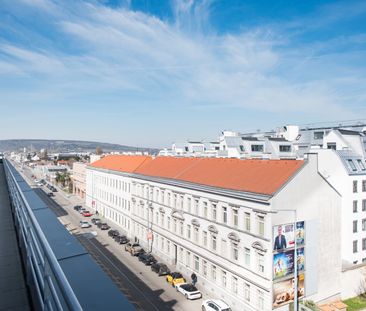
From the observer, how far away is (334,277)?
2973 cm

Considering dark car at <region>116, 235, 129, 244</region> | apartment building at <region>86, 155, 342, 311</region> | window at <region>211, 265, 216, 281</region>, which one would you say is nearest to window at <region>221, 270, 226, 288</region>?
apartment building at <region>86, 155, 342, 311</region>

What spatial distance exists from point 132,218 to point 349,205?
27757mm

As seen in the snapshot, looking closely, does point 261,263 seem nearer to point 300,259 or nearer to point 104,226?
point 300,259

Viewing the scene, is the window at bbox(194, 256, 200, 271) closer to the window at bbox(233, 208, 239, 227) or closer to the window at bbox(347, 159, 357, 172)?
the window at bbox(233, 208, 239, 227)

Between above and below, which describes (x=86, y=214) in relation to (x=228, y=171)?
below

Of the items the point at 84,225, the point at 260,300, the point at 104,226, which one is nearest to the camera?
the point at 260,300

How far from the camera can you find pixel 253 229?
25.9 metres

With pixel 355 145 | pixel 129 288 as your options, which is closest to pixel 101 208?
pixel 129 288

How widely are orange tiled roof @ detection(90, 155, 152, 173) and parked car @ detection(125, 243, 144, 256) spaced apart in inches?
449

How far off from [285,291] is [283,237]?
4.05m

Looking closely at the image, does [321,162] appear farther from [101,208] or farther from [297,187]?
[101,208]

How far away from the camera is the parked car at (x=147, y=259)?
38031 millimetres

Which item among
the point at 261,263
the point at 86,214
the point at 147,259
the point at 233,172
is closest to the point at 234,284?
the point at 261,263

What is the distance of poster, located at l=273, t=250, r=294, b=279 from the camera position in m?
24.9
